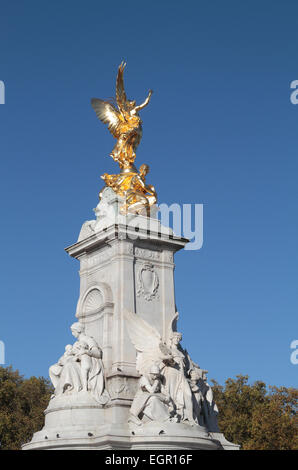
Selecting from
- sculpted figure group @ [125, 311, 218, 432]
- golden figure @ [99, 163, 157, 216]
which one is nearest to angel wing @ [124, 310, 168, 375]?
sculpted figure group @ [125, 311, 218, 432]

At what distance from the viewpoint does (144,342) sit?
19.0 m

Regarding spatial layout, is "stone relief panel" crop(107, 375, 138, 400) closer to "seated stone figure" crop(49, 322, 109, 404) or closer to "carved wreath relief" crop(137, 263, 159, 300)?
"seated stone figure" crop(49, 322, 109, 404)

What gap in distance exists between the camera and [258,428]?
115 feet

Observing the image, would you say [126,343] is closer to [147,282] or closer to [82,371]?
[82,371]

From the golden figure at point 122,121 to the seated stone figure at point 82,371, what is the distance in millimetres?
5713

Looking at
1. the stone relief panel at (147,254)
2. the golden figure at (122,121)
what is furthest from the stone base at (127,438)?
the golden figure at (122,121)

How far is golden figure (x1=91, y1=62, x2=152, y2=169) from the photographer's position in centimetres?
2197

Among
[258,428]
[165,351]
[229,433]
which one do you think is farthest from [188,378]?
[229,433]

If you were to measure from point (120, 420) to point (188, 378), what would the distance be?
219 cm

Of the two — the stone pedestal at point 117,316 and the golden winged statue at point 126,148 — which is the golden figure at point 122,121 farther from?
the stone pedestal at point 117,316

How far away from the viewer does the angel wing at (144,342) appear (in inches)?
736

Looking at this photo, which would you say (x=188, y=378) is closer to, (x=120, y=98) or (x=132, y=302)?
(x=132, y=302)

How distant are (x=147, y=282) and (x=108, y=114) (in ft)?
17.7
